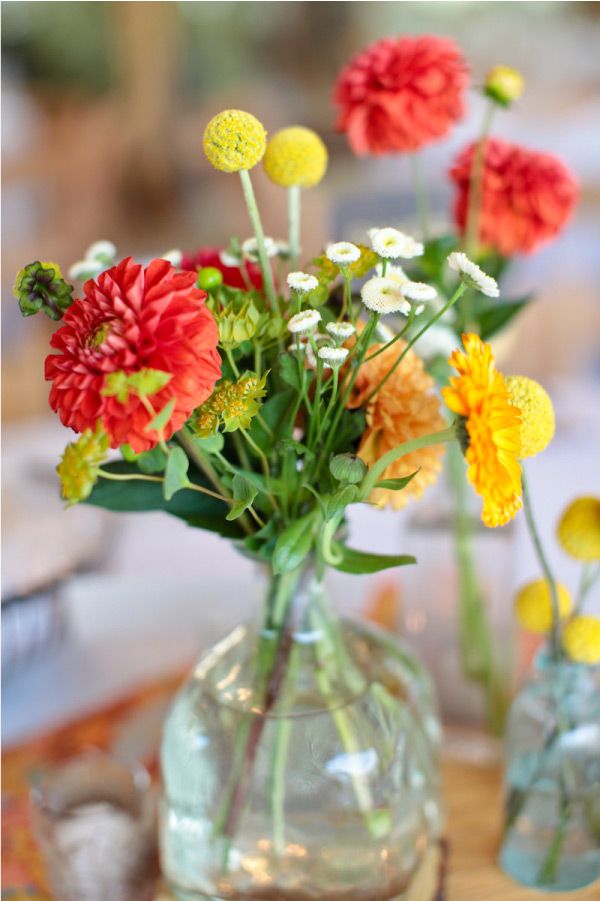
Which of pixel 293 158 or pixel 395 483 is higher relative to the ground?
pixel 293 158

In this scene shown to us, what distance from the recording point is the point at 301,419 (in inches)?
15.9

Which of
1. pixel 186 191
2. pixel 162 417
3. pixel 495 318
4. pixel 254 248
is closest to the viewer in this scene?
pixel 162 417

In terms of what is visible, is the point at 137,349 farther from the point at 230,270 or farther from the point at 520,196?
the point at 520,196

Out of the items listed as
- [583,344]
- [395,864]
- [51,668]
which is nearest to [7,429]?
[51,668]

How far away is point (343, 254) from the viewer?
0.34m

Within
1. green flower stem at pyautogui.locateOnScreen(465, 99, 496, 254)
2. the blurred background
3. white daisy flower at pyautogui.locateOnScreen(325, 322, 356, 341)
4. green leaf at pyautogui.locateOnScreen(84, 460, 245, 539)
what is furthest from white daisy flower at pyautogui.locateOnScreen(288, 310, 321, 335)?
the blurred background

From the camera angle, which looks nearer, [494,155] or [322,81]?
[494,155]

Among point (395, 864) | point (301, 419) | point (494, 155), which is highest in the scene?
point (494, 155)

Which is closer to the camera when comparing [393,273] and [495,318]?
[393,273]

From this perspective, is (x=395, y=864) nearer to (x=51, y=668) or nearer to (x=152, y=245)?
(x=51, y=668)

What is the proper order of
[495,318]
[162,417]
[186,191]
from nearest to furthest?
[162,417], [495,318], [186,191]

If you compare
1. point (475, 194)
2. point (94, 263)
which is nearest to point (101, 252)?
point (94, 263)

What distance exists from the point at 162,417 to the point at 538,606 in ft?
0.84

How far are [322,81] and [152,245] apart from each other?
80cm
